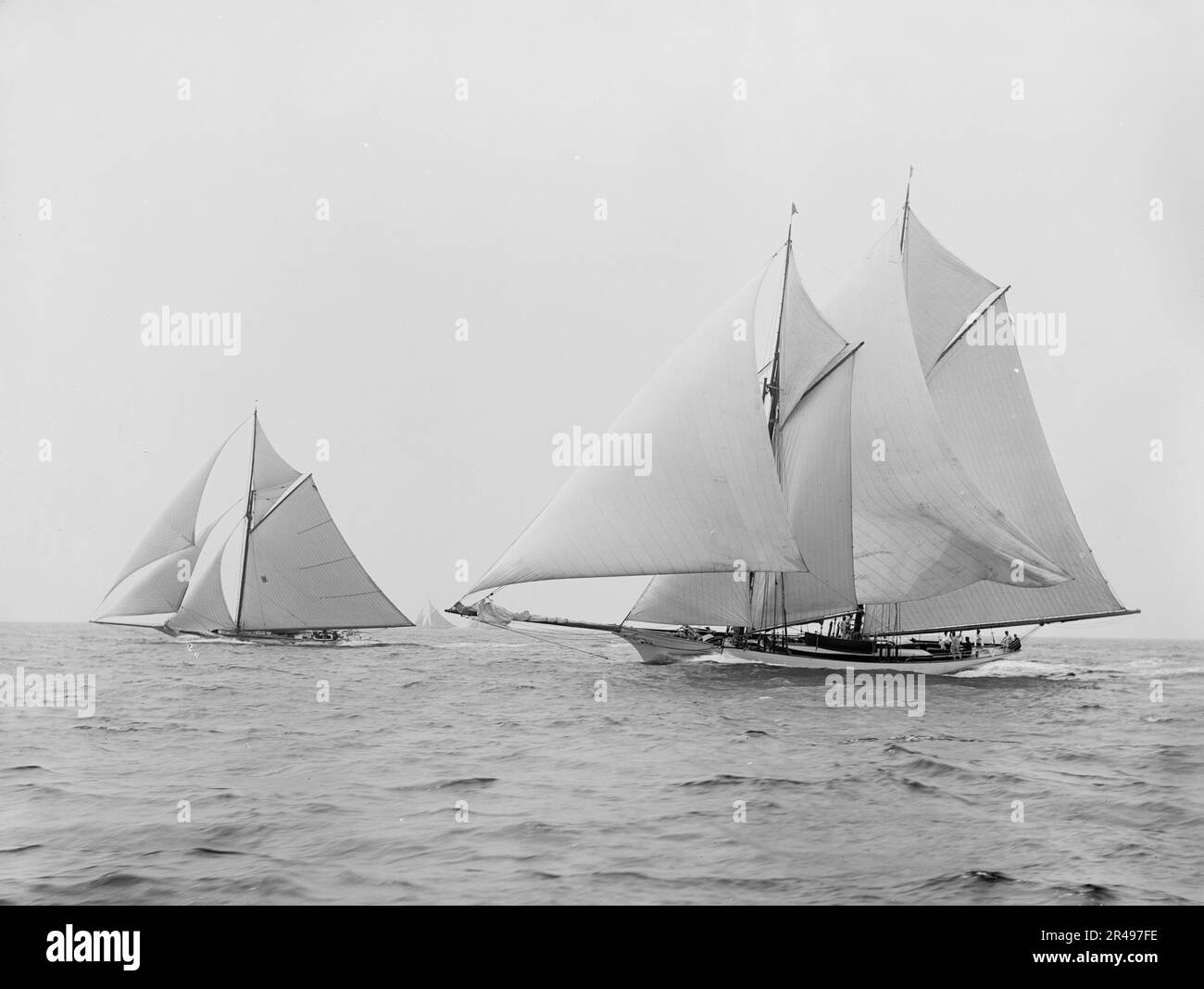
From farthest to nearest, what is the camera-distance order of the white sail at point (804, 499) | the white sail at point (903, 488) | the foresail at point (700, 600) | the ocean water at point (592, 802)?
the foresail at point (700, 600)
the white sail at point (804, 499)
the white sail at point (903, 488)
the ocean water at point (592, 802)

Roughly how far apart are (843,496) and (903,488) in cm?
137

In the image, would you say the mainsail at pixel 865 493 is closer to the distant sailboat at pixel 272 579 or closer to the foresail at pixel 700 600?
the foresail at pixel 700 600

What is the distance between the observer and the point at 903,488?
25.3 meters

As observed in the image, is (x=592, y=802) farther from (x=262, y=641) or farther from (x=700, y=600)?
(x=262, y=641)

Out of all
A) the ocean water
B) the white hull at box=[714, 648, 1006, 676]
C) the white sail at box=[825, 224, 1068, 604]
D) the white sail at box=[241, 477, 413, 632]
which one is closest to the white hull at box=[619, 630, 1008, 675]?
the white hull at box=[714, 648, 1006, 676]

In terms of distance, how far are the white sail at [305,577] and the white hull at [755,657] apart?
51.5ft

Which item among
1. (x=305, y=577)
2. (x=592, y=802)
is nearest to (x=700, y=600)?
(x=592, y=802)

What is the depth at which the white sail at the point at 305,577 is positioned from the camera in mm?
39625

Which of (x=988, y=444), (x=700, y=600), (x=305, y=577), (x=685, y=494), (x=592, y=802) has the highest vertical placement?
(x=988, y=444)

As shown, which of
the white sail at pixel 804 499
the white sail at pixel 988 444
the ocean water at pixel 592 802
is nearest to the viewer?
the ocean water at pixel 592 802

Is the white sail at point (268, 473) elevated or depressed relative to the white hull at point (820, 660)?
elevated

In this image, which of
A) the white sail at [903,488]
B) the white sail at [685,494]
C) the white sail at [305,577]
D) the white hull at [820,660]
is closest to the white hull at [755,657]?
the white hull at [820,660]
